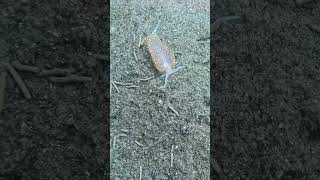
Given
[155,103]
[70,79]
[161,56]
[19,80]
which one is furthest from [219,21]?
[19,80]

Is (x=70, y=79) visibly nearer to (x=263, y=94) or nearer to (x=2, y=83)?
(x=2, y=83)

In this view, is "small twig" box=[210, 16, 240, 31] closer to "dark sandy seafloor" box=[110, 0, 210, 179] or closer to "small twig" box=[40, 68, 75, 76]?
"dark sandy seafloor" box=[110, 0, 210, 179]

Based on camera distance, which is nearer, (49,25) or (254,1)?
(49,25)

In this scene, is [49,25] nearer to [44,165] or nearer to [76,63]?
[76,63]

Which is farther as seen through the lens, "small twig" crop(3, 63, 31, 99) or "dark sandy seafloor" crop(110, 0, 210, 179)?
"dark sandy seafloor" crop(110, 0, 210, 179)

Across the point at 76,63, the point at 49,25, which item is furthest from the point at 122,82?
the point at 49,25

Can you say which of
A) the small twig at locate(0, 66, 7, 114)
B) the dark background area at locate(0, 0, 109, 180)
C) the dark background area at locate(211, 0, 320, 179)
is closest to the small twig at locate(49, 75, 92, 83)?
the dark background area at locate(0, 0, 109, 180)
